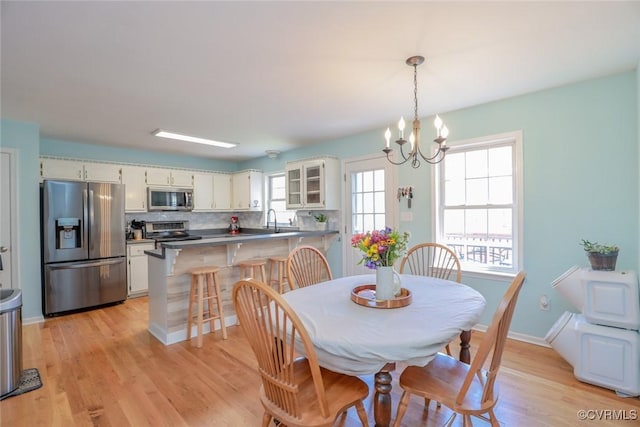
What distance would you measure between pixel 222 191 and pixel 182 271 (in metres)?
3.07

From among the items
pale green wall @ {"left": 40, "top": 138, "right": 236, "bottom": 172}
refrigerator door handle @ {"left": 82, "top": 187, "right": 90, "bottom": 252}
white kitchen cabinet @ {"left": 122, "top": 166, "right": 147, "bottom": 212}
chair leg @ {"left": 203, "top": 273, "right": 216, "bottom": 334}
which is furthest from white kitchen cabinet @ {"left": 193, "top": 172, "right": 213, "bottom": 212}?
chair leg @ {"left": 203, "top": 273, "right": 216, "bottom": 334}

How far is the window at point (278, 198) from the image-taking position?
5.67 metres

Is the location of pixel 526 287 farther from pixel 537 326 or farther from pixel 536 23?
pixel 536 23

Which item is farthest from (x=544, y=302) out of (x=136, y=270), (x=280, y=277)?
(x=136, y=270)

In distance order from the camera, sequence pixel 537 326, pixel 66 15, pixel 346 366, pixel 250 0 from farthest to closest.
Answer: pixel 537 326 → pixel 66 15 → pixel 250 0 → pixel 346 366

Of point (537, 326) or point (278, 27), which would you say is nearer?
point (278, 27)

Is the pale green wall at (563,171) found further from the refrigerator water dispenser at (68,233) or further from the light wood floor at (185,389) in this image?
the light wood floor at (185,389)

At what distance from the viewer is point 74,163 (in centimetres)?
444

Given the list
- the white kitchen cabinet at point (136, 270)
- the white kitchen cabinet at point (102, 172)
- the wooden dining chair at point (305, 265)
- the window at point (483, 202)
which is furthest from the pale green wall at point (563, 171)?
the wooden dining chair at point (305, 265)

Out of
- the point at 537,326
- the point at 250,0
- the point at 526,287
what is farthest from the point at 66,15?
the point at 537,326

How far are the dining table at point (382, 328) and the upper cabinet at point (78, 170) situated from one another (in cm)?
420

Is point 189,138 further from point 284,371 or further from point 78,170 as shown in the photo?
point 284,371

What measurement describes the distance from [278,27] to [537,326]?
3.32 m

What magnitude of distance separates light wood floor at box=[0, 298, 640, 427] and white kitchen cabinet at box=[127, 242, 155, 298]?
1.49 m
